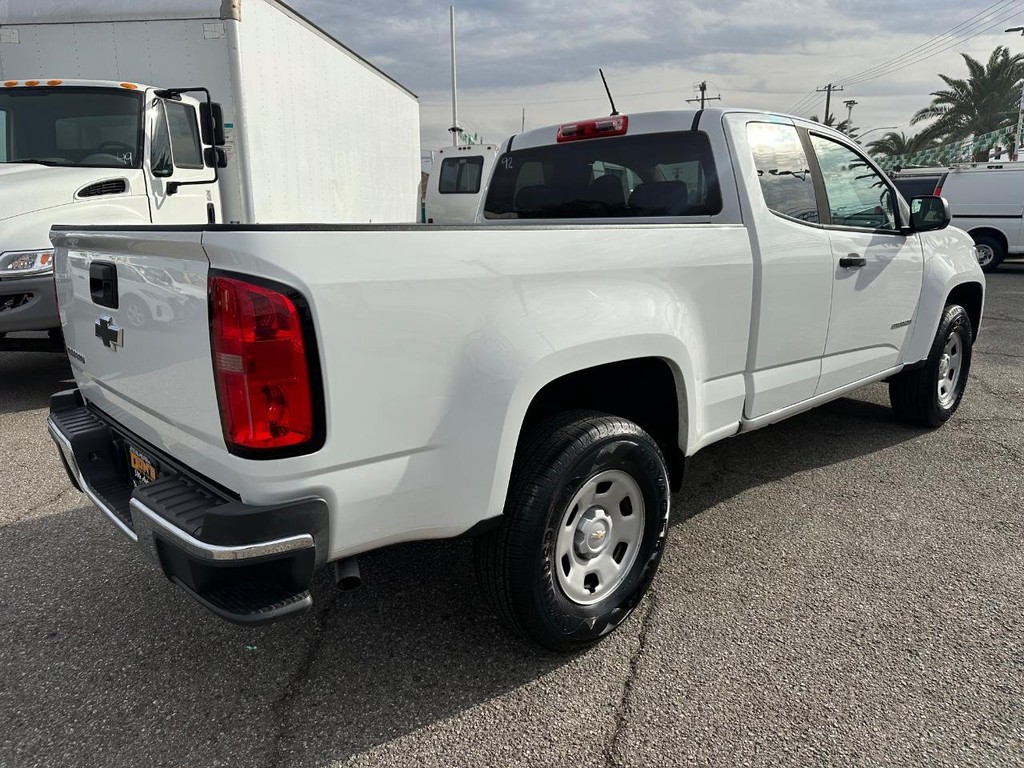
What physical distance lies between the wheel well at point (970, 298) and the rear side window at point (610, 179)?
243 centimetres

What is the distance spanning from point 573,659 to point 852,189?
2.90 metres

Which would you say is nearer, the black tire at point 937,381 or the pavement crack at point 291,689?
the pavement crack at point 291,689

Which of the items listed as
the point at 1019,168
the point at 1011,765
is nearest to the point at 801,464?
the point at 1011,765

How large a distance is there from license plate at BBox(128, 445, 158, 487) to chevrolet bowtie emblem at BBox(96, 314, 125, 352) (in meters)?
0.35

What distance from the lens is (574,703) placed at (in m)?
2.26

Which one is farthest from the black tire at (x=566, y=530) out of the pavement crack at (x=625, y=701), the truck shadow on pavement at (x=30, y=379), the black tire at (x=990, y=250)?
the black tire at (x=990, y=250)

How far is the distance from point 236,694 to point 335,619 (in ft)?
1.55

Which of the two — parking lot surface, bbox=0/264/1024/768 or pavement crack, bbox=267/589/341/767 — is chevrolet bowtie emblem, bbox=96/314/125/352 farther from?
pavement crack, bbox=267/589/341/767

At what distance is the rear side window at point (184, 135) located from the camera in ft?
20.8

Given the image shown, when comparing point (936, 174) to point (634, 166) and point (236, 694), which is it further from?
point (236, 694)

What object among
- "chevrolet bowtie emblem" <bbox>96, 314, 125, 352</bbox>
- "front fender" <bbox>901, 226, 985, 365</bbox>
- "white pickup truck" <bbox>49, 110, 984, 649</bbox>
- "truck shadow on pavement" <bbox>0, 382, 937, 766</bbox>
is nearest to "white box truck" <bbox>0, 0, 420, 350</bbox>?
"truck shadow on pavement" <bbox>0, 382, 937, 766</bbox>

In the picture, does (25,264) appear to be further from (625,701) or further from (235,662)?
(625,701)

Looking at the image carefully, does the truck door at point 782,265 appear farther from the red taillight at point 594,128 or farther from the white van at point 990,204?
the white van at point 990,204

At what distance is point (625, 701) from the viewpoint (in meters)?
2.27
